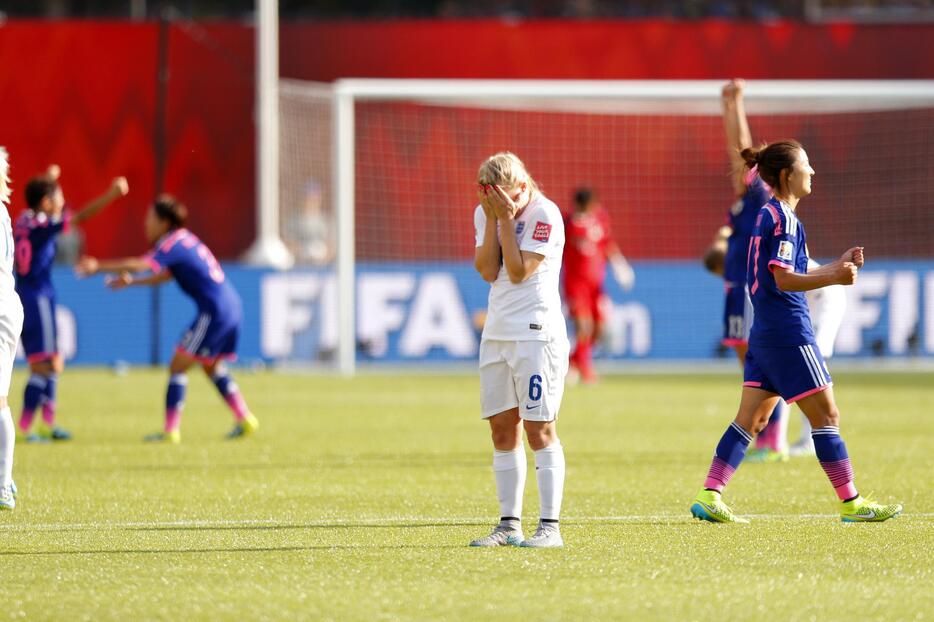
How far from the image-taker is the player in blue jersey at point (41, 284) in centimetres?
1222

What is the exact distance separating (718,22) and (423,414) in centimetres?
1640

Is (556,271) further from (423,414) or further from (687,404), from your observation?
(687,404)

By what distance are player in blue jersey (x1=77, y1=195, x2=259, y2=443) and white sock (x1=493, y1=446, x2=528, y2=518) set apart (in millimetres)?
5942

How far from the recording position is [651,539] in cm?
737

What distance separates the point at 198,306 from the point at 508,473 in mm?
6208

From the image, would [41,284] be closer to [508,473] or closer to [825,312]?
[825,312]

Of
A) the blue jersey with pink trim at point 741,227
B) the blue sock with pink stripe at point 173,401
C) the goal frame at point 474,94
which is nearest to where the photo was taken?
the blue jersey with pink trim at point 741,227

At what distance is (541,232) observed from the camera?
7.00m

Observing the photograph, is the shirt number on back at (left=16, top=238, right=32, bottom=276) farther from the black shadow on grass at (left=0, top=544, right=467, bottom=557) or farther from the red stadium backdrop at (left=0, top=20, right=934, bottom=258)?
→ the red stadium backdrop at (left=0, top=20, right=934, bottom=258)

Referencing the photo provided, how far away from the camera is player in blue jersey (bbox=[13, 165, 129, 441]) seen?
12219 mm

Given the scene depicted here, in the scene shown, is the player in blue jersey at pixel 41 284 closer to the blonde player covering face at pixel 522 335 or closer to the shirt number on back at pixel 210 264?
the shirt number on back at pixel 210 264

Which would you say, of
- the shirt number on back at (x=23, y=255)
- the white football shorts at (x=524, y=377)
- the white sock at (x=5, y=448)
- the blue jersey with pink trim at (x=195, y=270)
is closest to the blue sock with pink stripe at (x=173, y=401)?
the blue jersey with pink trim at (x=195, y=270)

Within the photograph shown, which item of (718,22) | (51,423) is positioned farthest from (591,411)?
(718,22)

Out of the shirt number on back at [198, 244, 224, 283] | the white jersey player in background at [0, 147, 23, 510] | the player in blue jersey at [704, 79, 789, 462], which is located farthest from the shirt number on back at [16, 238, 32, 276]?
the player in blue jersey at [704, 79, 789, 462]
